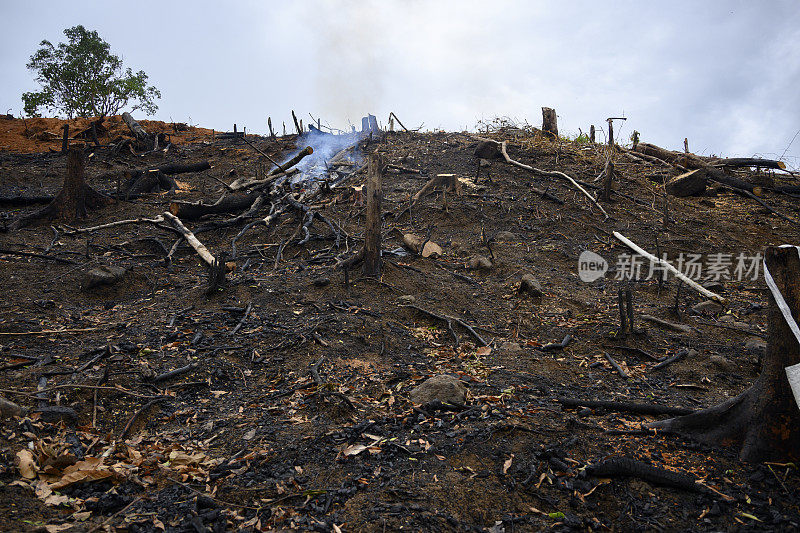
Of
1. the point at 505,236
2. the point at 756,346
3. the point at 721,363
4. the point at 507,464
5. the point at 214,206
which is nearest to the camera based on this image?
the point at 507,464

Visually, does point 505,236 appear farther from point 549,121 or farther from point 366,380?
point 549,121

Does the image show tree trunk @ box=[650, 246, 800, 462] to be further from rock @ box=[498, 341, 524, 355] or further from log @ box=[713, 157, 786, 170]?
log @ box=[713, 157, 786, 170]

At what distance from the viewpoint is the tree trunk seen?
105 inches

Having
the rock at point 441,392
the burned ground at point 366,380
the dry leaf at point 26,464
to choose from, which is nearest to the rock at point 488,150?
the burned ground at point 366,380

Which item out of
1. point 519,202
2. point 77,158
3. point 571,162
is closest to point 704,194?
point 571,162

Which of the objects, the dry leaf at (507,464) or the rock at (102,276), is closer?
the dry leaf at (507,464)

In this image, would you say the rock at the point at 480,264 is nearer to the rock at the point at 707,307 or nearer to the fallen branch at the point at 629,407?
the rock at the point at 707,307

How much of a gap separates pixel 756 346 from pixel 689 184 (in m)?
7.25

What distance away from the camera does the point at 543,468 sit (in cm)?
295

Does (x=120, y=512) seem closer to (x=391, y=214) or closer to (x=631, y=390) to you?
(x=631, y=390)

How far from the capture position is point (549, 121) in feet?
45.4

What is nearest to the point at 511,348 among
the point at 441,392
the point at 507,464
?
the point at 441,392

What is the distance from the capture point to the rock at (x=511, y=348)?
204 inches

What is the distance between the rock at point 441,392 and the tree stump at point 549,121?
11729 mm
